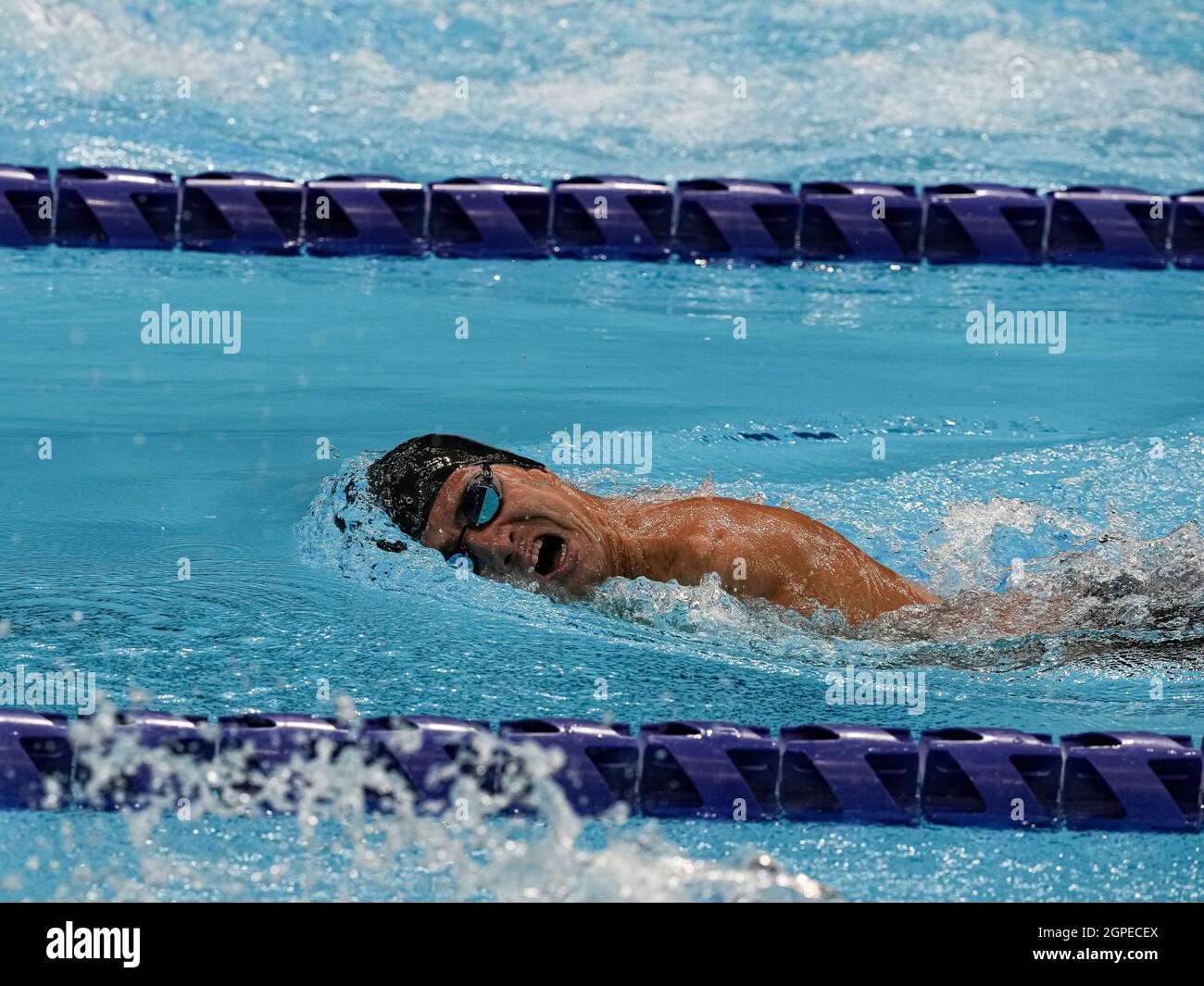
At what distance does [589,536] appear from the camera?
354 cm

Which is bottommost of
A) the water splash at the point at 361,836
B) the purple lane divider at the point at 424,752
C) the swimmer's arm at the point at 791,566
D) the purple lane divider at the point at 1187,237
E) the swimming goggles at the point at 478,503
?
the water splash at the point at 361,836

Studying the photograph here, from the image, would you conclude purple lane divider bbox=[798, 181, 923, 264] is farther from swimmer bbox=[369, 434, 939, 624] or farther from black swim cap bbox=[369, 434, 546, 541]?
black swim cap bbox=[369, 434, 546, 541]

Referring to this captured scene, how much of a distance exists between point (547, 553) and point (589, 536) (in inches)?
4.0

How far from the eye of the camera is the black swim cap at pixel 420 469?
3576 mm

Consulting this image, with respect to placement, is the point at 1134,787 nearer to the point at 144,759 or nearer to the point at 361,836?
the point at 361,836

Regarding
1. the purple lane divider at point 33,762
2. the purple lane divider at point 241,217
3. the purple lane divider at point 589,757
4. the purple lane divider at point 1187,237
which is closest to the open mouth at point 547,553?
the purple lane divider at point 589,757

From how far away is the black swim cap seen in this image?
3.58 metres

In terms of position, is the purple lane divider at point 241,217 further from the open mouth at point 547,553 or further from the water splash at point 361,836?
the water splash at point 361,836

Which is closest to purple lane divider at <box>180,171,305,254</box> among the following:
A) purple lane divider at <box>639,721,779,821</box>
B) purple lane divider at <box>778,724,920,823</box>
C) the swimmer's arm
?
the swimmer's arm

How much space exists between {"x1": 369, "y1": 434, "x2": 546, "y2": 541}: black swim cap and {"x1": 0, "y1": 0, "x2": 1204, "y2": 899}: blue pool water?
10 centimetres

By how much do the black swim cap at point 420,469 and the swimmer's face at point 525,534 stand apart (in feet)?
0.13

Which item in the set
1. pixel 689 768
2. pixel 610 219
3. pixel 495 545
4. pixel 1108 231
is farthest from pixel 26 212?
pixel 1108 231
